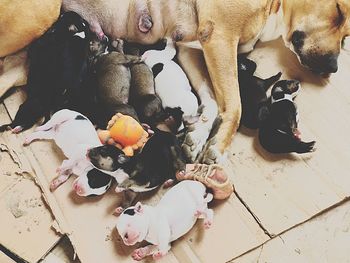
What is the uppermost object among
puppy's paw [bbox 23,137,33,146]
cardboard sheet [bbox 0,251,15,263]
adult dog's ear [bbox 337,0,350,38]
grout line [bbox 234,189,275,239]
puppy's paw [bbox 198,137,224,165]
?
adult dog's ear [bbox 337,0,350,38]

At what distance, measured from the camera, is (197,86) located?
218cm

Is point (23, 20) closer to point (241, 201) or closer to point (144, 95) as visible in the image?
point (144, 95)

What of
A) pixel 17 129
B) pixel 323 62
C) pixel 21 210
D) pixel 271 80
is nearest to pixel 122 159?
pixel 21 210

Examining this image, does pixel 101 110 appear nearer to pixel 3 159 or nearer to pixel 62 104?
pixel 62 104

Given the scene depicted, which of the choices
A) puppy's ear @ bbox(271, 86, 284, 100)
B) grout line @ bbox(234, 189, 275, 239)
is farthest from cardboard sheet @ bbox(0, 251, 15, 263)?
puppy's ear @ bbox(271, 86, 284, 100)

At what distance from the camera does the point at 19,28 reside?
207 cm

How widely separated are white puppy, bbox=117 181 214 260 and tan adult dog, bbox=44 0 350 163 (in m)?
0.23

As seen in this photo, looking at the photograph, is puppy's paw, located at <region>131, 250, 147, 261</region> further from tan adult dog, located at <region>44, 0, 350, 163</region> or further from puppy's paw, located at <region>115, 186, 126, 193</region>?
tan adult dog, located at <region>44, 0, 350, 163</region>

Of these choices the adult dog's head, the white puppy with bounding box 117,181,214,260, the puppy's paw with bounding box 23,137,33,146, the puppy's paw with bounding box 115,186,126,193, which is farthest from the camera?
the adult dog's head

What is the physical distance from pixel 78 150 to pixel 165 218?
1.32 ft

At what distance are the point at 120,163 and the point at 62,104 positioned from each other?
437 millimetres

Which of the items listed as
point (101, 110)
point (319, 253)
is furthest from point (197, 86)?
point (319, 253)

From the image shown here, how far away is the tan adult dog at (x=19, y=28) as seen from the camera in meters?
2.04

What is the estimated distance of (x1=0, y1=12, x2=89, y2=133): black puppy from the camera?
1.99 metres
